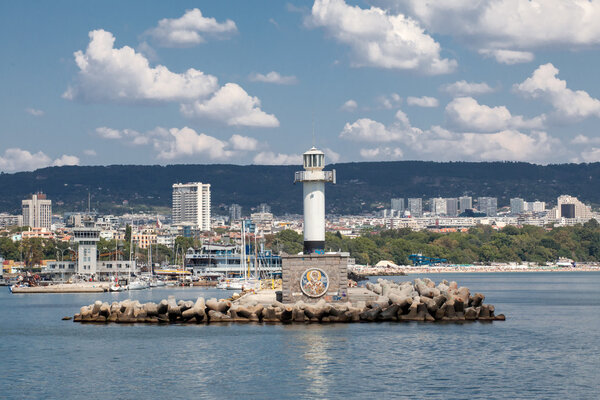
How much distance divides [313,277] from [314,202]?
3960 mm

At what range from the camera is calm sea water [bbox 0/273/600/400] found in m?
33.6

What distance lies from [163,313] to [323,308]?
8.72 metres

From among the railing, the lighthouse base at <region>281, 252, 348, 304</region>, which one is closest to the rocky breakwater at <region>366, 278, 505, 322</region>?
the lighthouse base at <region>281, 252, 348, 304</region>

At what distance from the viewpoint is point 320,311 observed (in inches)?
1944

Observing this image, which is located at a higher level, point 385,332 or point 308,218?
point 308,218

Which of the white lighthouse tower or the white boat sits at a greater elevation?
the white lighthouse tower

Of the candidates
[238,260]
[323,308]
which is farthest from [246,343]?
[238,260]

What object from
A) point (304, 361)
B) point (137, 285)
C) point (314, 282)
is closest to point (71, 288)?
point (137, 285)

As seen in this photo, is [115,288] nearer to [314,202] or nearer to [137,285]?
[137,285]

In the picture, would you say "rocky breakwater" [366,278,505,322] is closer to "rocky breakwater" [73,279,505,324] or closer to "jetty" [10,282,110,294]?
"rocky breakwater" [73,279,505,324]

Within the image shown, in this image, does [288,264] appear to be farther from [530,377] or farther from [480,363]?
[530,377]

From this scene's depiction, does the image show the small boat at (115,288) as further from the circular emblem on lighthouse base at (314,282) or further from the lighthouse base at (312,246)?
the circular emblem on lighthouse base at (314,282)

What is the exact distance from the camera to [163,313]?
53219mm

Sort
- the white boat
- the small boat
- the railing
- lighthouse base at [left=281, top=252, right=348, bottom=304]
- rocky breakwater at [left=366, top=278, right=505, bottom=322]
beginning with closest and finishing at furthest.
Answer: lighthouse base at [left=281, top=252, right=348, bottom=304] → rocky breakwater at [left=366, top=278, right=505, bottom=322] → the railing → the small boat → the white boat
